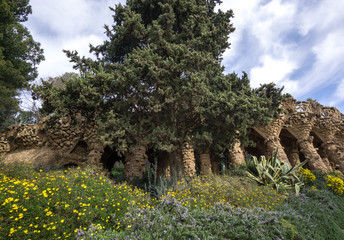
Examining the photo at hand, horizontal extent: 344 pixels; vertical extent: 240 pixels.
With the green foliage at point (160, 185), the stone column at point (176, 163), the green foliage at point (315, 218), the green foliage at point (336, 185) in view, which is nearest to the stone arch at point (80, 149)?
the green foliage at point (160, 185)

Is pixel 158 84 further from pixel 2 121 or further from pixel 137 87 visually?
pixel 2 121

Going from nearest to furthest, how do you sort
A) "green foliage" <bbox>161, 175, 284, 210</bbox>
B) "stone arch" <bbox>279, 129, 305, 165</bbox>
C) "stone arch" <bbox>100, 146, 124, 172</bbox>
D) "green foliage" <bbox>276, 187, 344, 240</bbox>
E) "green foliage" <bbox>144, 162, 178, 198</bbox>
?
1. "green foliage" <bbox>276, 187, 344, 240</bbox>
2. "green foliage" <bbox>161, 175, 284, 210</bbox>
3. "green foliage" <bbox>144, 162, 178, 198</bbox>
4. "stone arch" <bbox>100, 146, 124, 172</bbox>
5. "stone arch" <bbox>279, 129, 305, 165</bbox>

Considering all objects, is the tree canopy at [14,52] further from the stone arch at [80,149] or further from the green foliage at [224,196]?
the green foliage at [224,196]

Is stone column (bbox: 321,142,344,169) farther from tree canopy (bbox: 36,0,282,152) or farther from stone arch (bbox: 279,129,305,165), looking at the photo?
Result: tree canopy (bbox: 36,0,282,152)

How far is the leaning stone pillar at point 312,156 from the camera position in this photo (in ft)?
42.4

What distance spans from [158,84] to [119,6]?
533cm

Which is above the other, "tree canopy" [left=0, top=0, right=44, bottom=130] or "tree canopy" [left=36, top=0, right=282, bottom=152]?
"tree canopy" [left=0, top=0, right=44, bottom=130]

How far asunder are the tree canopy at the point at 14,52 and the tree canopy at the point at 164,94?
6.71 m

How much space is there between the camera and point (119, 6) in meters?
9.82

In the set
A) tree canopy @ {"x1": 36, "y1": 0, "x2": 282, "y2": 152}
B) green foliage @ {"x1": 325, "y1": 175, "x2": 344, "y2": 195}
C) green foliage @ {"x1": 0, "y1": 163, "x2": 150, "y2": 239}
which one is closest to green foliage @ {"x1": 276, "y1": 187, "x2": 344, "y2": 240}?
green foliage @ {"x1": 325, "y1": 175, "x2": 344, "y2": 195}

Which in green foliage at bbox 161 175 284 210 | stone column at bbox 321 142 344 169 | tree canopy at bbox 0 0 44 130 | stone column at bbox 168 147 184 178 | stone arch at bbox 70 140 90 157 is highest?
tree canopy at bbox 0 0 44 130

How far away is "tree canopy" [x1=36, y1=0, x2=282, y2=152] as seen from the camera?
704 centimetres

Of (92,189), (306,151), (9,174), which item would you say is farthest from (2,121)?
(306,151)

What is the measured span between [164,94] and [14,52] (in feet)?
41.8
